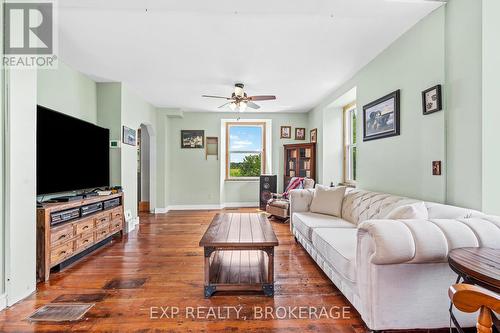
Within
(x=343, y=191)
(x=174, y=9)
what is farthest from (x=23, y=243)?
(x=343, y=191)

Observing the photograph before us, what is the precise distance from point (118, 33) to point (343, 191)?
3362mm

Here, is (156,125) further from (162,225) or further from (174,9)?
(174,9)

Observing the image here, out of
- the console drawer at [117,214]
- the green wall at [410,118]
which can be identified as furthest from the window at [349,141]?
the console drawer at [117,214]

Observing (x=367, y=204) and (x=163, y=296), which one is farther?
(x=367, y=204)

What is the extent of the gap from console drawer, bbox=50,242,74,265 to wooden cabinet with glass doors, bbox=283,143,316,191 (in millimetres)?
4683

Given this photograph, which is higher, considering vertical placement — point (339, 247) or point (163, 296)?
point (339, 247)

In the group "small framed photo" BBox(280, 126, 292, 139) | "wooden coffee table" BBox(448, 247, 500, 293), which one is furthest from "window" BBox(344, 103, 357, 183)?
"wooden coffee table" BBox(448, 247, 500, 293)

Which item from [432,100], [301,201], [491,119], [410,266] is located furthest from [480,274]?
[301,201]

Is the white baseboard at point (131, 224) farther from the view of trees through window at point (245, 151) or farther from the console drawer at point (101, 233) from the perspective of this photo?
the view of trees through window at point (245, 151)

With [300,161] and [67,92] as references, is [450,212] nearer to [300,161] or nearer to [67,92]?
[300,161]

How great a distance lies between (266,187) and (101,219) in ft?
12.4

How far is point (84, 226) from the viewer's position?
3.12 metres

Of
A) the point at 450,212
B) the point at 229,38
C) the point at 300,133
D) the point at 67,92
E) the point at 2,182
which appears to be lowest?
the point at 450,212

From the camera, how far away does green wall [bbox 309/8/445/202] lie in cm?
235
